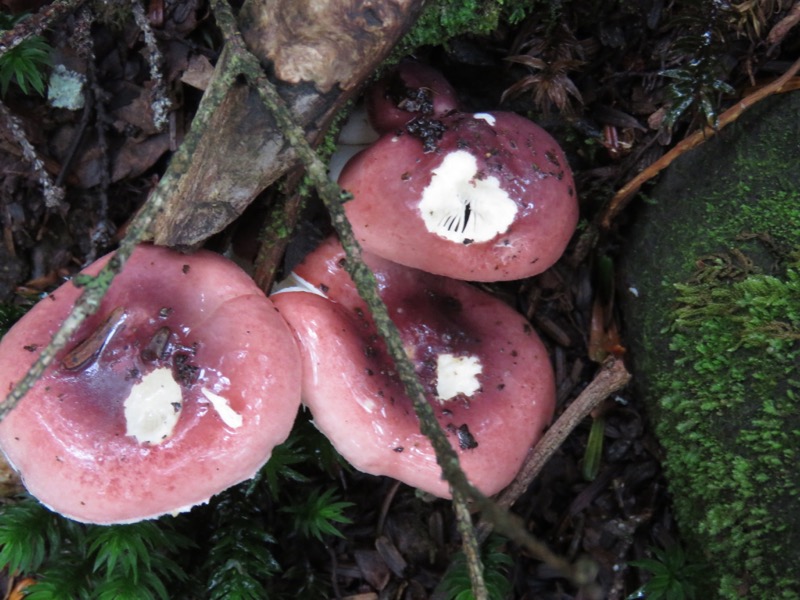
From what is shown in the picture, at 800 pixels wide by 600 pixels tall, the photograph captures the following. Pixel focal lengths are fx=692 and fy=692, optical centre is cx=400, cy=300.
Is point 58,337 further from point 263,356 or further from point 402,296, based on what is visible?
point 402,296

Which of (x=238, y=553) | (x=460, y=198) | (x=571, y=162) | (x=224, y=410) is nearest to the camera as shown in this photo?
(x=224, y=410)

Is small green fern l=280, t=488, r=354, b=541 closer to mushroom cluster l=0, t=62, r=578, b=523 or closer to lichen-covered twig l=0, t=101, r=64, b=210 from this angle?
mushroom cluster l=0, t=62, r=578, b=523

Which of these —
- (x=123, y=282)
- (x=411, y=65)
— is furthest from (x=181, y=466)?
(x=411, y=65)

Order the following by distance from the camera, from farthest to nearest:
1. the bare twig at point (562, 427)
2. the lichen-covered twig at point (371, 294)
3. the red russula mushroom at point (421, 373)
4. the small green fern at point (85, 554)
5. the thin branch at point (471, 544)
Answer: the bare twig at point (562, 427) < the small green fern at point (85, 554) < the red russula mushroom at point (421, 373) < the thin branch at point (471, 544) < the lichen-covered twig at point (371, 294)

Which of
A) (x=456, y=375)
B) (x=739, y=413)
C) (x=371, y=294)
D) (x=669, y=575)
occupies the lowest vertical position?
(x=669, y=575)

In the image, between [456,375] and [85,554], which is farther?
[456,375]

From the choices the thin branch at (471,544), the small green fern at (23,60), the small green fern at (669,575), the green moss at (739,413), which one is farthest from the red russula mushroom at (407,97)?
the small green fern at (669,575)

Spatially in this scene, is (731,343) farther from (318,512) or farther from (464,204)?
(318,512)

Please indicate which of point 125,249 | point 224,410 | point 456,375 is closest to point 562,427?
point 456,375

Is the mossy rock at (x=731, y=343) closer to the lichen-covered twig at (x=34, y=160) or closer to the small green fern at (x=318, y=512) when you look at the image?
the small green fern at (x=318, y=512)
